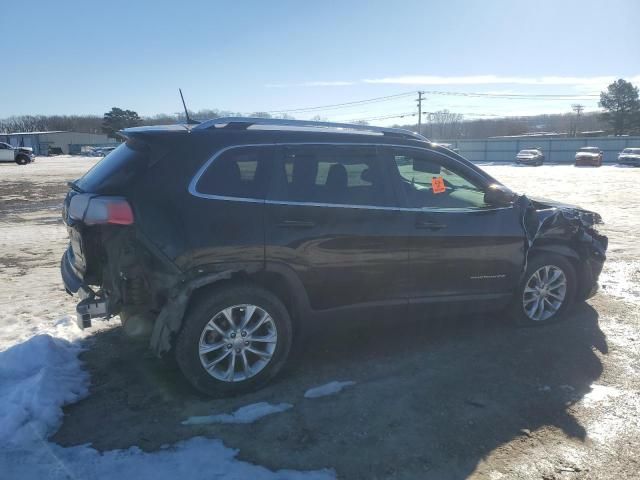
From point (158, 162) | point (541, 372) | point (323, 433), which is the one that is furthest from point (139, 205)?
point (541, 372)

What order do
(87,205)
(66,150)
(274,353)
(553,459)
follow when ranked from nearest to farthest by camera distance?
(553,459) < (87,205) < (274,353) < (66,150)

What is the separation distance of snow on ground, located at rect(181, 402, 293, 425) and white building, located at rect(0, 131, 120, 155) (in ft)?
264

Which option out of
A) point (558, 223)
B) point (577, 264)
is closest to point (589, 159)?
point (577, 264)

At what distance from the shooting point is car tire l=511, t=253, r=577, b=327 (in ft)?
16.4

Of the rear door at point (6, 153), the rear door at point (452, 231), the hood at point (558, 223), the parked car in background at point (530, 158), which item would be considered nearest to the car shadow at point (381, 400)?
the rear door at point (452, 231)

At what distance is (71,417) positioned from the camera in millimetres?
3438

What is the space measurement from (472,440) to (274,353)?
150 centimetres

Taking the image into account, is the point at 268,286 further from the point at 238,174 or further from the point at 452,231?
the point at 452,231

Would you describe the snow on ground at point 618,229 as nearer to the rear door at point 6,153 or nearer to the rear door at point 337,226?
the rear door at point 337,226

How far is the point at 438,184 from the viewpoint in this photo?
14.9 feet

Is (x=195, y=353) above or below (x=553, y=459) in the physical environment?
above

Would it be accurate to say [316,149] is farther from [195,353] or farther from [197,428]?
[197,428]

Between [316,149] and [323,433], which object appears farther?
[316,149]

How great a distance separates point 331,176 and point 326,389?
1655mm
